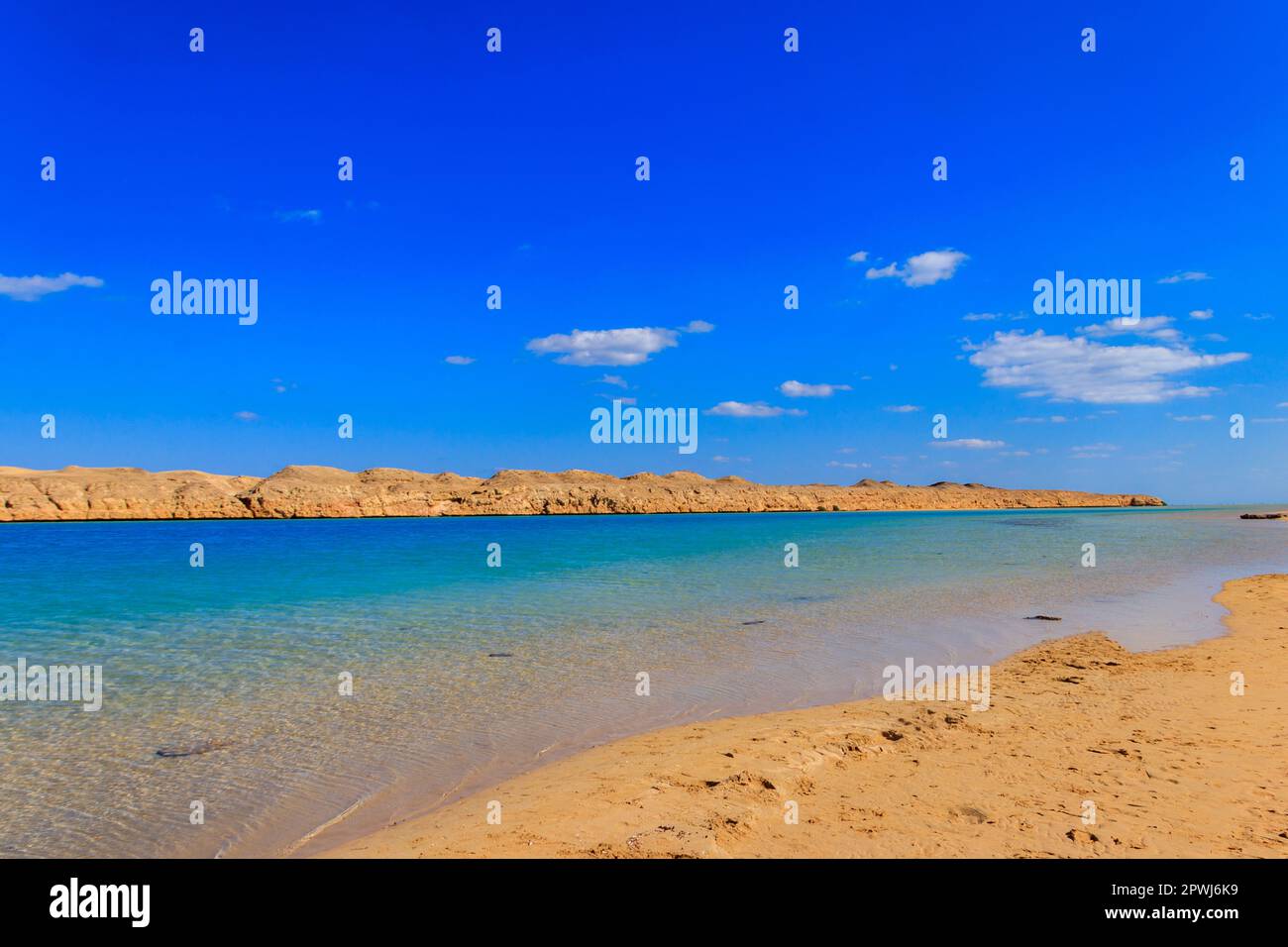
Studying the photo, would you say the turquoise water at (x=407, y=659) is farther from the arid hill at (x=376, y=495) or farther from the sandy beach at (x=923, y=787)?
the arid hill at (x=376, y=495)

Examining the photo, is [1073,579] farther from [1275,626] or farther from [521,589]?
[521,589]

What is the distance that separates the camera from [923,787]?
5426 millimetres

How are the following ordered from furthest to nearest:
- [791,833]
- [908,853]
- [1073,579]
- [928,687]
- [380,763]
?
[1073,579] → [928,687] → [380,763] → [791,833] → [908,853]

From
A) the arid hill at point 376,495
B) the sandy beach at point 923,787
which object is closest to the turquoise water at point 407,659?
the sandy beach at point 923,787

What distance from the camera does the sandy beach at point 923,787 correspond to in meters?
4.46

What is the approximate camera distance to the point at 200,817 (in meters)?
5.38

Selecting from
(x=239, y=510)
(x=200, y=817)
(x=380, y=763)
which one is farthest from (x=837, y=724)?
(x=239, y=510)

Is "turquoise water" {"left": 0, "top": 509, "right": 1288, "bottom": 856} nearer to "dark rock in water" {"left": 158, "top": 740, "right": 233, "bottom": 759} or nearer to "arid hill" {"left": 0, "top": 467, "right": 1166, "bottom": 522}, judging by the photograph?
"dark rock in water" {"left": 158, "top": 740, "right": 233, "bottom": 759}

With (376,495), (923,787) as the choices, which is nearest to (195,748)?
(923,787)

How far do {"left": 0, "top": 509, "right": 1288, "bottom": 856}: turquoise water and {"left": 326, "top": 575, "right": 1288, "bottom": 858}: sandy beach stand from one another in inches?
41.2
